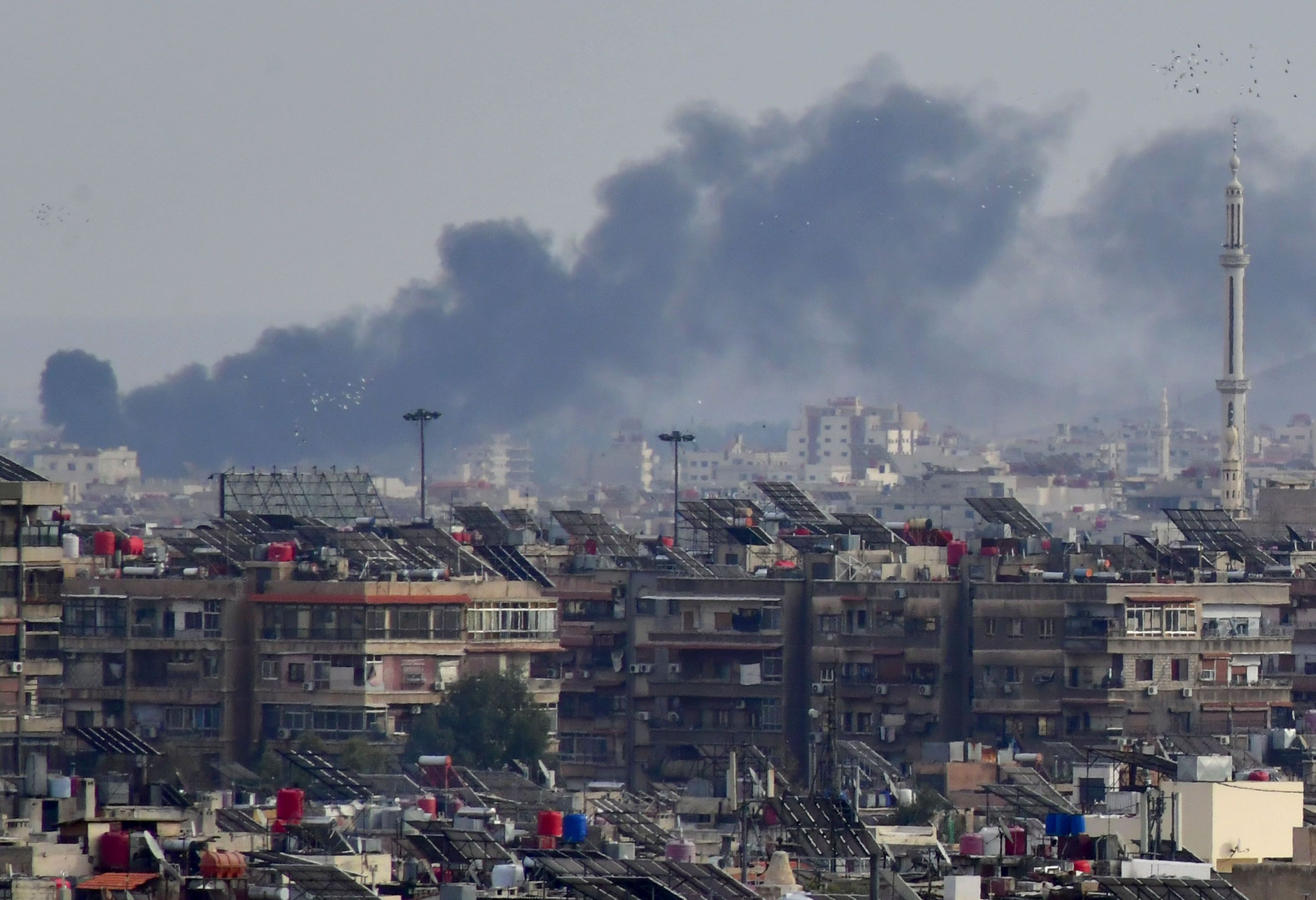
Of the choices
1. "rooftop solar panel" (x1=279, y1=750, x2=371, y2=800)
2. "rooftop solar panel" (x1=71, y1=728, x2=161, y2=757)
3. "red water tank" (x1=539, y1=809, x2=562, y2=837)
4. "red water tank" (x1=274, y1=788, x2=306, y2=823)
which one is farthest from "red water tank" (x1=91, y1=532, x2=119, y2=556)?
"red water tank" (x1=539, y1=809, x2=562, y2=837)

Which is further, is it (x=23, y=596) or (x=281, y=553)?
(x=281, y=553)

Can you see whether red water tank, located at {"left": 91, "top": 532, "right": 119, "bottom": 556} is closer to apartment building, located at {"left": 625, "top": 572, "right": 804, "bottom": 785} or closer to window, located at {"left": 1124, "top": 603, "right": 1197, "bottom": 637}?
apartment building, located at {"left": 625, "top": 572, "right": 804, "bottom": 785}

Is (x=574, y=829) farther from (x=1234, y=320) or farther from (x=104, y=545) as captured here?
(x=1234, y=320)

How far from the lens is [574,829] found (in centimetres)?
4666

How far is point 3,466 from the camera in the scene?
74.1 meters

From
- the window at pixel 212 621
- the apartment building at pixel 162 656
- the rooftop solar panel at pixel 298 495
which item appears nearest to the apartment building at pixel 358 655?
the apartment building at pixel 162 656

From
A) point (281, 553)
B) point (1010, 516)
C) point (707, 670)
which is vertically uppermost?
point (1010, 516)

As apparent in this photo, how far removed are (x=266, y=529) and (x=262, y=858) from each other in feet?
166

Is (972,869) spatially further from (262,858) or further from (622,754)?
(622,754)

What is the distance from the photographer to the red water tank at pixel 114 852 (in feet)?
133

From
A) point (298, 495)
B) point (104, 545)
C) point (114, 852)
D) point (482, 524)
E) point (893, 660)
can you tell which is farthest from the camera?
point (298, 495)

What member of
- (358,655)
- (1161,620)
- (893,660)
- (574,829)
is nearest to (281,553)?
(358,655)

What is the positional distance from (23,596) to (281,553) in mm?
15096

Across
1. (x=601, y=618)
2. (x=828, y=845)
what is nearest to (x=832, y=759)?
(x=828, y=845)
